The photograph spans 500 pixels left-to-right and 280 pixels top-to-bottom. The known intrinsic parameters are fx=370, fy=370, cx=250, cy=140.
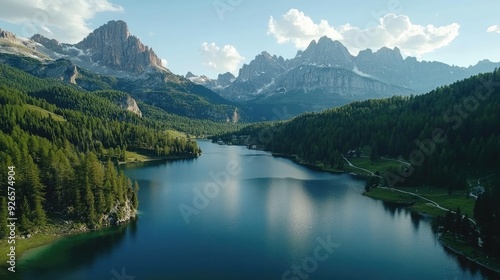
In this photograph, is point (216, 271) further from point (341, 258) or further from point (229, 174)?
point (229, 174)

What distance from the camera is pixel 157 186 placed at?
126438 millimetres

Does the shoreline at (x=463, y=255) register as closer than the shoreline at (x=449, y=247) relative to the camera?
Yes

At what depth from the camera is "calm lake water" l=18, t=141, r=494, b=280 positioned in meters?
60.2

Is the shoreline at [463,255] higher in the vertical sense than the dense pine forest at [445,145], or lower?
lower

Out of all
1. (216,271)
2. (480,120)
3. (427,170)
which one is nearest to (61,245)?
(216,271)

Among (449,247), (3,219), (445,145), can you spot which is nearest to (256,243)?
(449,247)

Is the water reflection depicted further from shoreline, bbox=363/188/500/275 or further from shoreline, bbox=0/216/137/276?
shoreline, bbox=363/188/500/275

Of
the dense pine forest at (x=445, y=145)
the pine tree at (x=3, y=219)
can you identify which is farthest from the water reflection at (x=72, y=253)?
the dense pine forest at (x=445, y=145)

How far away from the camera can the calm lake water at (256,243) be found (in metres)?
60.2

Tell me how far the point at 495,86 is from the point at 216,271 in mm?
181386

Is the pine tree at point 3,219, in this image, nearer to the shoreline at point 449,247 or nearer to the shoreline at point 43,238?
the shoreline at point 43,238

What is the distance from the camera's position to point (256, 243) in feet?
240

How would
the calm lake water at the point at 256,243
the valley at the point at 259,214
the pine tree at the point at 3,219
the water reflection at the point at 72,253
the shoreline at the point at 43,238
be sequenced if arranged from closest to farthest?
the water reflection at the point at 72,253 < the calm lake water at the point at 256,243 < the shoreline at the point at 43,238 < the valley at the point at 259,214 < the pine tree at the point at 3,219

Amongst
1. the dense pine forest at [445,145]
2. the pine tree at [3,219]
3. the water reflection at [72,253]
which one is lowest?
the water reflection at [72,253]
